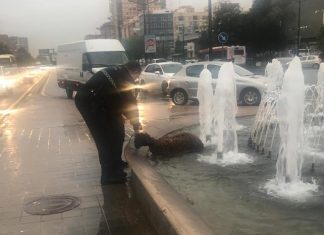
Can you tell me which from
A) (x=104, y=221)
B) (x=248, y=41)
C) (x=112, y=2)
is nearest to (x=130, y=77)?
(x=104, y=221)

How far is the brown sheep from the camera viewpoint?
7484 mm

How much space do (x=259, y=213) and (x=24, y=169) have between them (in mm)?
4068

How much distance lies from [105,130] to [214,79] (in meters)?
11.0

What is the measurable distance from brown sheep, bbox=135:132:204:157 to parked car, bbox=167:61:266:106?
912 centimetres

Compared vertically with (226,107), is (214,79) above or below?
below

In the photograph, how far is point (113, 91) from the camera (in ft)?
21.0

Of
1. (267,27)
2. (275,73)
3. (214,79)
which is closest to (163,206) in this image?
(275,73)

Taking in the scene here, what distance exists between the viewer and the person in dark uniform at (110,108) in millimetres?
6371

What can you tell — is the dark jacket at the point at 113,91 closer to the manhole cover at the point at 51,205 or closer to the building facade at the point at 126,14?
the manhole cover at the point at 51,205

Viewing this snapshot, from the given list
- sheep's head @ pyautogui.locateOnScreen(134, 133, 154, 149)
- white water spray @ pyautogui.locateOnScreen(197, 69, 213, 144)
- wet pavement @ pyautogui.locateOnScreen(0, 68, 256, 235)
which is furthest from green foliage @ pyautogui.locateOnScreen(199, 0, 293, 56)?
sheep's head @ pyautogui.locateOnScreen(134, 133, 154, 149)

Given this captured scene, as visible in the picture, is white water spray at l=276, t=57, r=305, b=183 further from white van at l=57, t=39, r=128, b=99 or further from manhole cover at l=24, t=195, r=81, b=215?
white van at l=57, t=39, r=128, b=99

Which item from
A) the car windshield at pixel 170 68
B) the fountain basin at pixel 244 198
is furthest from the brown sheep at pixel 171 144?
the car windshield at pixel 170 68

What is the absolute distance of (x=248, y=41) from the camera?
63844 mm

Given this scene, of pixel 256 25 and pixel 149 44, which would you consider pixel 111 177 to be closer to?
pixel 149 44
